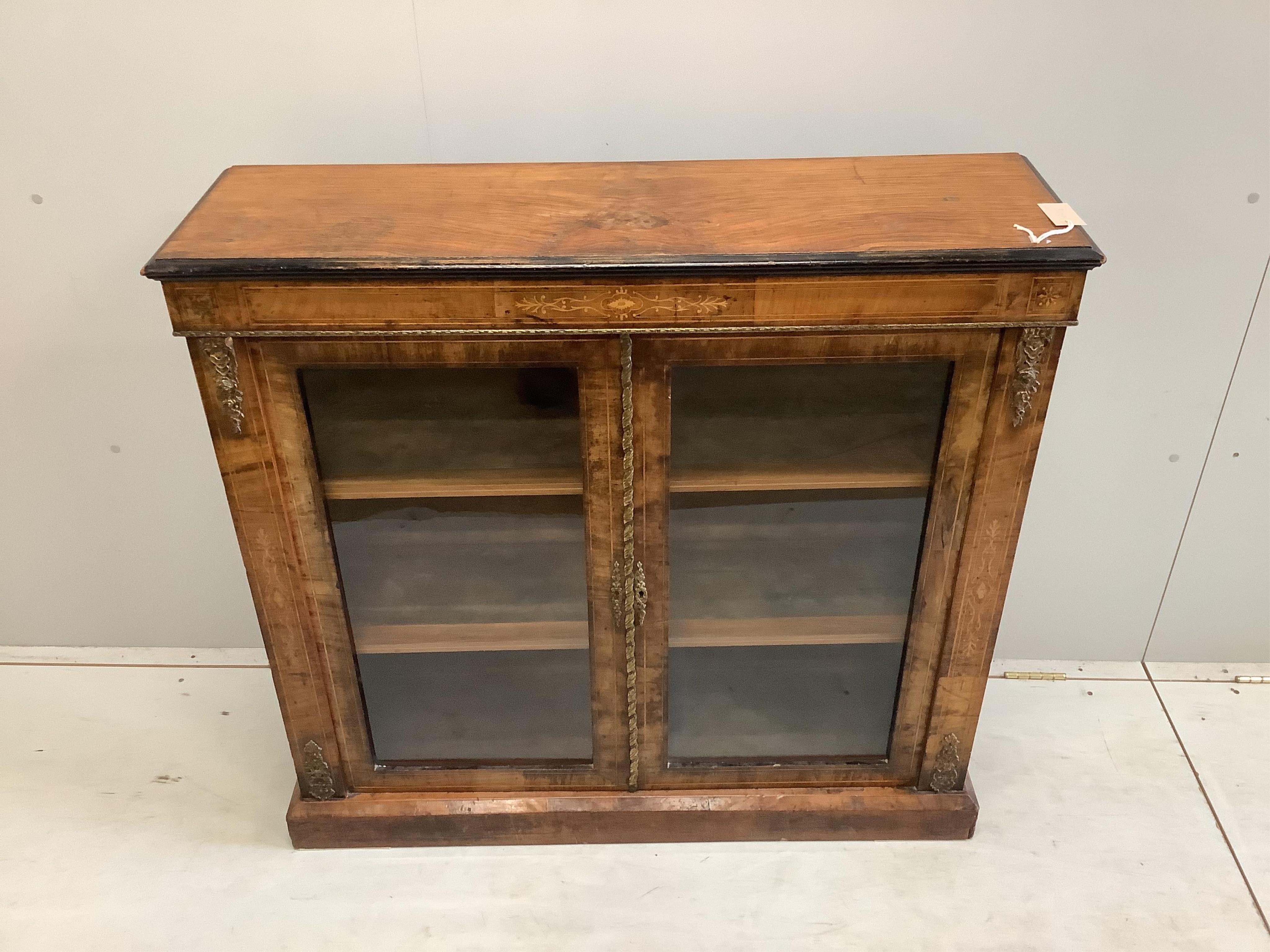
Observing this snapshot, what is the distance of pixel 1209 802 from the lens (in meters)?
1.74

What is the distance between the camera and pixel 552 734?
5.28ft

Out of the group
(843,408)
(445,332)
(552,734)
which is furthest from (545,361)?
(552,734)

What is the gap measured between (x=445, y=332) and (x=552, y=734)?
28.1 inches

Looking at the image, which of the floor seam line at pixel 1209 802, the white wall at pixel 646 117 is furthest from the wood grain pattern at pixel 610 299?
the floor seam line at pixel 1209 802

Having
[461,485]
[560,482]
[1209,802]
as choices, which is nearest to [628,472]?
[560,482]

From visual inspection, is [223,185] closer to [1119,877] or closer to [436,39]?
[436,39]

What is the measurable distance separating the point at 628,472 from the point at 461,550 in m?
0.30

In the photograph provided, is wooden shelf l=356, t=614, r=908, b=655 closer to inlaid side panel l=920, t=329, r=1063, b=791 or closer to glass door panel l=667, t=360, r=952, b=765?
glass door panel l=667, t=360, r=952, b=765

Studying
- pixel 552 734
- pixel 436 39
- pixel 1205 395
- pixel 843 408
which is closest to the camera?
pixel 843 408

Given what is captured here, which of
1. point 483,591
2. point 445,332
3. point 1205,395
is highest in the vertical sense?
point 445,332

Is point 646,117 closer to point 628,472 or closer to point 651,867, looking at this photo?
point 628,472

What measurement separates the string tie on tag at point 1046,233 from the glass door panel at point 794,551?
18 centimetres

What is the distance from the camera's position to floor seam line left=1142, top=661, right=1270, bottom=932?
1577 millimetres

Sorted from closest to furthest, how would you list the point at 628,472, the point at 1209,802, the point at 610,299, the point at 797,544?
the point at 610,299 → the point at 628,472 → the point at 797,544 → the point at 1209,802
